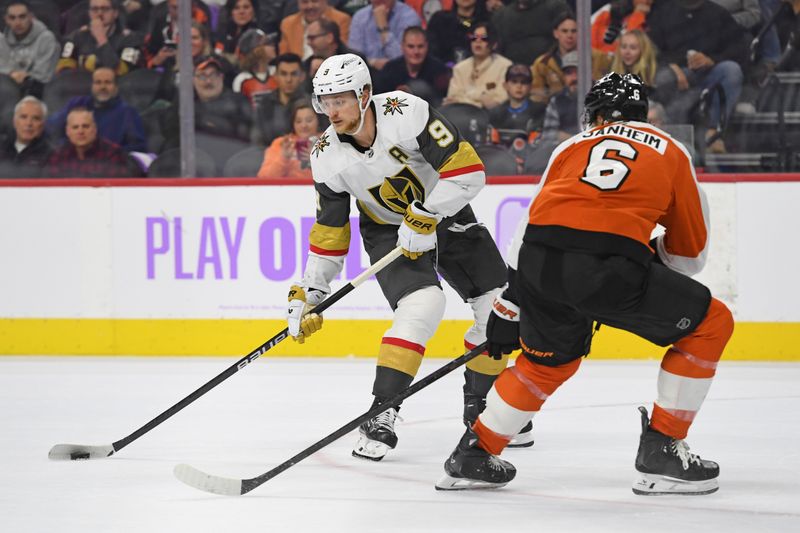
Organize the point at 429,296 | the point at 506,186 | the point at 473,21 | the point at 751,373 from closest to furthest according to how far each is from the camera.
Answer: the point at 429,296
the point at 751,373
the point at 506,186
the point at 473,21

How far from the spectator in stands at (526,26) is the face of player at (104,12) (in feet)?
6.77

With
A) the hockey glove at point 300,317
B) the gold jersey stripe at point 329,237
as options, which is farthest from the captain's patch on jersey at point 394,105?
the hockey glove at point 300,317

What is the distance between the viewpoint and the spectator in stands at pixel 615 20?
5.93 meters

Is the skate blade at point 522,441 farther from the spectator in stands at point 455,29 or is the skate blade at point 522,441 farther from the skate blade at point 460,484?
the spectator in stands at point 455,29

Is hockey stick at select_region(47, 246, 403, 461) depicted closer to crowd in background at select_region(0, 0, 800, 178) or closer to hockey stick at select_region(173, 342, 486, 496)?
hockey stick at select_region(173, 342, 486, 496)

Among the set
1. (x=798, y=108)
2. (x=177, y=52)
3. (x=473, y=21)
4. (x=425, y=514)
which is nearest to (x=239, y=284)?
(x=177, y=52)

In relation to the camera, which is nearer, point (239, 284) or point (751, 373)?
point (751, 373)

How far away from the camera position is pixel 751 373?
529 cm

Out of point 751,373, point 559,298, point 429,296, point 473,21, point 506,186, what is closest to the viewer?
point 559,298

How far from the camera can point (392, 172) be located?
3.74 meters

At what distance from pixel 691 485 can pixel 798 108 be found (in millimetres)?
3186

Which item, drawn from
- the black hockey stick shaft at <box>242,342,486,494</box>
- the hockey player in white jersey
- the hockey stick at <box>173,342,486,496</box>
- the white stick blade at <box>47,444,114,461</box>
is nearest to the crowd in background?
the hockey player in white jersey

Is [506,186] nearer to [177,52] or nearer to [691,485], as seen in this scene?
[177,52]

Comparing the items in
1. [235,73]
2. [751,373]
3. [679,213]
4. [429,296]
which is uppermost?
[235,73]
